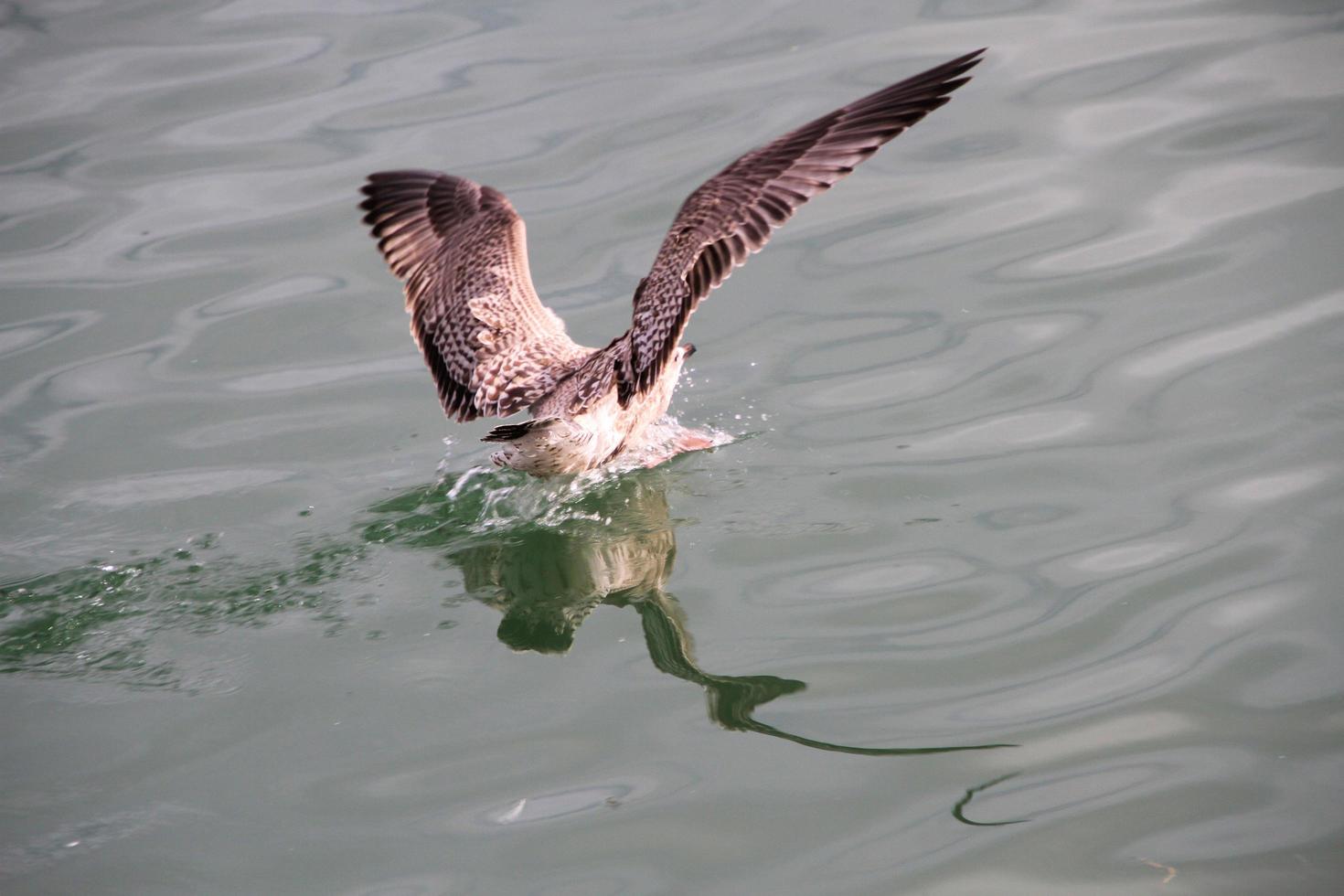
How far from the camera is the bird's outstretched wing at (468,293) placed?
6719mm

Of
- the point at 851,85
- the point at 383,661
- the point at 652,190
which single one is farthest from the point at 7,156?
the point at 383,661

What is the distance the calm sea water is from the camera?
14.5 ft

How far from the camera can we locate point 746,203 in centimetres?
567

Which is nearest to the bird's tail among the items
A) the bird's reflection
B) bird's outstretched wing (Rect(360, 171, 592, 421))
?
bird's outstretched wing (Rect(360, 171, 592, 421))

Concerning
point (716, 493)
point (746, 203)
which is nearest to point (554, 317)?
point (716, 493)

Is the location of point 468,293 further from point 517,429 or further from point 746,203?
point 746,203

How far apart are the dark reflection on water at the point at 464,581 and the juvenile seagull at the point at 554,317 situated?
0.30m

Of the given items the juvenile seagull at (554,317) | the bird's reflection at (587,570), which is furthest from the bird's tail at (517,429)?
the bird's reflection at (587,570)

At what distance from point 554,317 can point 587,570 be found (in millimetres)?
1711

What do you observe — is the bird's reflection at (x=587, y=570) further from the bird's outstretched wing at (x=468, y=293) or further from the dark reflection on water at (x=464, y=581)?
the bird's outstretched wing at (x=468, y=293)

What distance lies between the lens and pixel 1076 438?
648cm

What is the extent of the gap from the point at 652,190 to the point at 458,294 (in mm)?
2694

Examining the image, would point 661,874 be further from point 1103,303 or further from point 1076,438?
point 1103,303

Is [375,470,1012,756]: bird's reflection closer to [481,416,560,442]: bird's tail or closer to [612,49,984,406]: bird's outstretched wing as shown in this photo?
[481,416,560,442]: bird's tail
